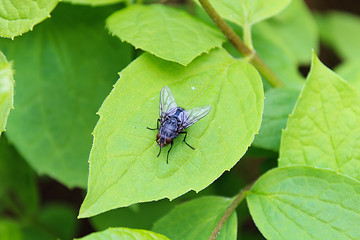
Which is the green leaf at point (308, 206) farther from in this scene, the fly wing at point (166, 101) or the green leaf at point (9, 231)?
the green leaf at point (9, 231)

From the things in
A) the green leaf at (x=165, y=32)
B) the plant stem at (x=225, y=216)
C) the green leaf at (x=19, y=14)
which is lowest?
the plant stem at (x=225, y=216)

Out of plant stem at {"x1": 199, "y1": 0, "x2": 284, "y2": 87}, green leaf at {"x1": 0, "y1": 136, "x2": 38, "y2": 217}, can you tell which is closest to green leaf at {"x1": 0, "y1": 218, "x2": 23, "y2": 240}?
green leaf at {"x1": 0, "y1": 136, "x2": 38, "y2": 217}

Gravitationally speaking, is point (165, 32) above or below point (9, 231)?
above

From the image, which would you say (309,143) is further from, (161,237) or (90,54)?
(90,54)

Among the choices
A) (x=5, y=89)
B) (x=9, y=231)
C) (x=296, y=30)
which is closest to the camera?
(x=5, y=89)

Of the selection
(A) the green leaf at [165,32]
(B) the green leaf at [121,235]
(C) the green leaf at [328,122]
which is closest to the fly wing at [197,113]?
(A) the green leaf at [165,32]

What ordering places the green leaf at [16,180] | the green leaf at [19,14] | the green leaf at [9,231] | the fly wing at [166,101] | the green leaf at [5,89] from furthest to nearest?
1. the green leaf at [16,180]
2. the green leaf at [9,231]
3. the fly wing at [166,101]
4. the green leaf at [19,14]
5. the green leaf at [5,89]

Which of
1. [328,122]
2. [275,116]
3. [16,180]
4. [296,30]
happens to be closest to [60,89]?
[16,180]

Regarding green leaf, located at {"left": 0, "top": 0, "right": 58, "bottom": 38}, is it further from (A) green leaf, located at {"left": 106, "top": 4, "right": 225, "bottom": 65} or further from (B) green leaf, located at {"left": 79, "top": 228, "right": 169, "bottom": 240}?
(B) green leaf, located at {"left": 79, "top": 228, "right": 169, "bottom": 240}

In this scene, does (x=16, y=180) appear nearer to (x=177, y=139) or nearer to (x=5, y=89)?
(x=177, y=139)
